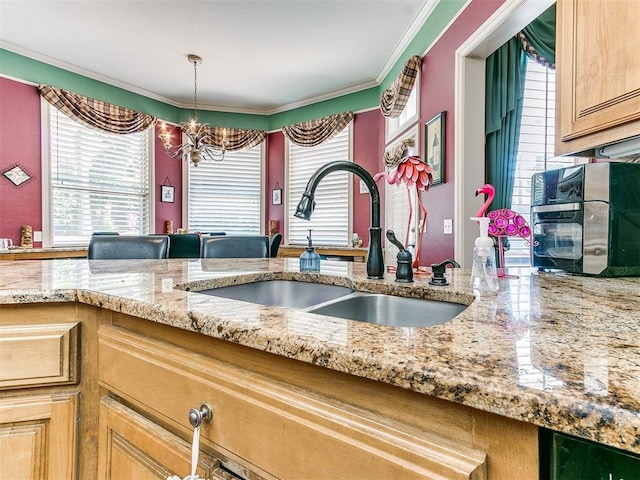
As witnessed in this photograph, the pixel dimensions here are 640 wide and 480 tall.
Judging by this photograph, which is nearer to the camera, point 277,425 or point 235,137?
point 277,425

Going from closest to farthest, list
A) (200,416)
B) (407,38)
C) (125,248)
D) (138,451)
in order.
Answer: (200,416), (138,451), (125,248), (407,38)

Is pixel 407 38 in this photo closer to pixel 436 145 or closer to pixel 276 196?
pixel 436 145

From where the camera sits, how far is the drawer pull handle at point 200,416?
627 mm

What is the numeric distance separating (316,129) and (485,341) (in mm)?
4716

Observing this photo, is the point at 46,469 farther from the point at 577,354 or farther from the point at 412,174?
the point at 412,174

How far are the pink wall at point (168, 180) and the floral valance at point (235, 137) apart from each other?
1.73 feet

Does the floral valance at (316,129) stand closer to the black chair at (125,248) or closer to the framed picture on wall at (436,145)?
the framed picture on wall at (436,145)

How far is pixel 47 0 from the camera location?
117 inches

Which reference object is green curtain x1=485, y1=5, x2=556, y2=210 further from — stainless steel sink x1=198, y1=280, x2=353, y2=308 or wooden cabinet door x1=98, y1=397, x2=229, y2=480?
wooden cabinet door x1=98, y1=397, x2=229, y2=480

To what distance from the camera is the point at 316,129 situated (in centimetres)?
491

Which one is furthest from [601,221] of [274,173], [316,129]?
[274,173]

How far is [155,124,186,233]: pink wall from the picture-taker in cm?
493

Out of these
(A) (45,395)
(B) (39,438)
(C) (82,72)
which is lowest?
(B) (39,438)

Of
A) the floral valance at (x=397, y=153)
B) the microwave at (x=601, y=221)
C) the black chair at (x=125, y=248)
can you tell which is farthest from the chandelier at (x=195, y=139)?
the microwave at (x=601, y=221)
